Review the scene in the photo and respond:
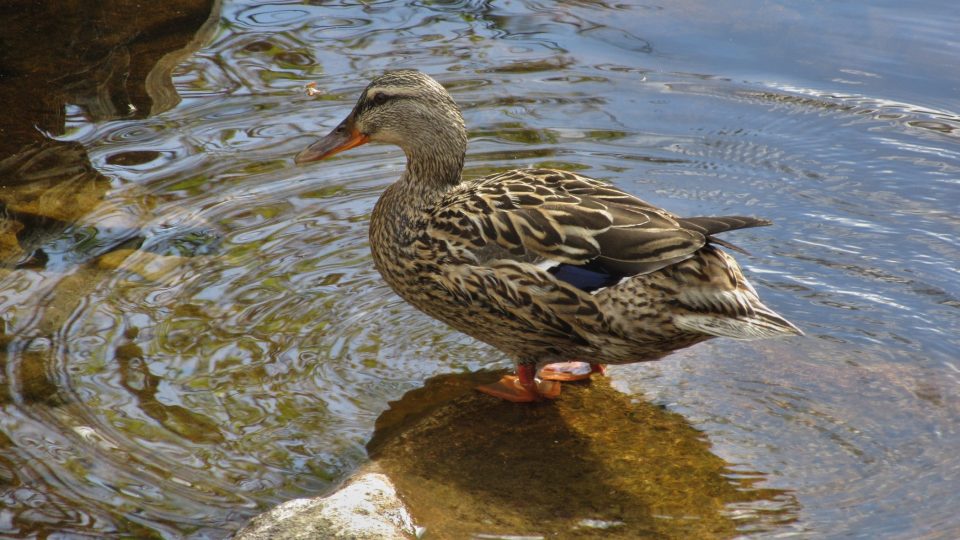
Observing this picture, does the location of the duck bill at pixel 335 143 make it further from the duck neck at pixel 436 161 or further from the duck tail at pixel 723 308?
the duck tail at pixel 723 308

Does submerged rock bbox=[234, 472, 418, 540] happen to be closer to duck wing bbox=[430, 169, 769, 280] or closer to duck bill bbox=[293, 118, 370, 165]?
duck wing bbox=[430, 169, 769, 280]

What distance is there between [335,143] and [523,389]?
1702mm

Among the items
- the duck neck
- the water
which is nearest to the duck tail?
the water

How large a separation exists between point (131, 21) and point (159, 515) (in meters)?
5.70

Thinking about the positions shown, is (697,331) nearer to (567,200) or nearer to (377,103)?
(567,200)

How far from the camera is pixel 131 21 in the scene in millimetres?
9109

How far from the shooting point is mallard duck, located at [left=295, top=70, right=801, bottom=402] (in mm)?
4945

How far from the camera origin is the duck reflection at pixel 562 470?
14.8 feet

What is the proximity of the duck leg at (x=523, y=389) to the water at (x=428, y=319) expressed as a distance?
0.95ft

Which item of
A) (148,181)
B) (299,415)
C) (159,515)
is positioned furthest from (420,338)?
(148,181)

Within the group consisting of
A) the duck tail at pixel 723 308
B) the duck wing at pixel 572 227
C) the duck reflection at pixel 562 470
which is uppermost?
the duck wing at pixel 572 227

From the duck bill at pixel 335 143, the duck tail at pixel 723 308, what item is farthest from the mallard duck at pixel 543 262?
the duck bill at pixel 335 143

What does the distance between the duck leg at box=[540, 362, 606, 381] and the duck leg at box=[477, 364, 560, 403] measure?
0.16 m

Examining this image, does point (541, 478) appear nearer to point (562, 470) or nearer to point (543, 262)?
point (562, 470)
